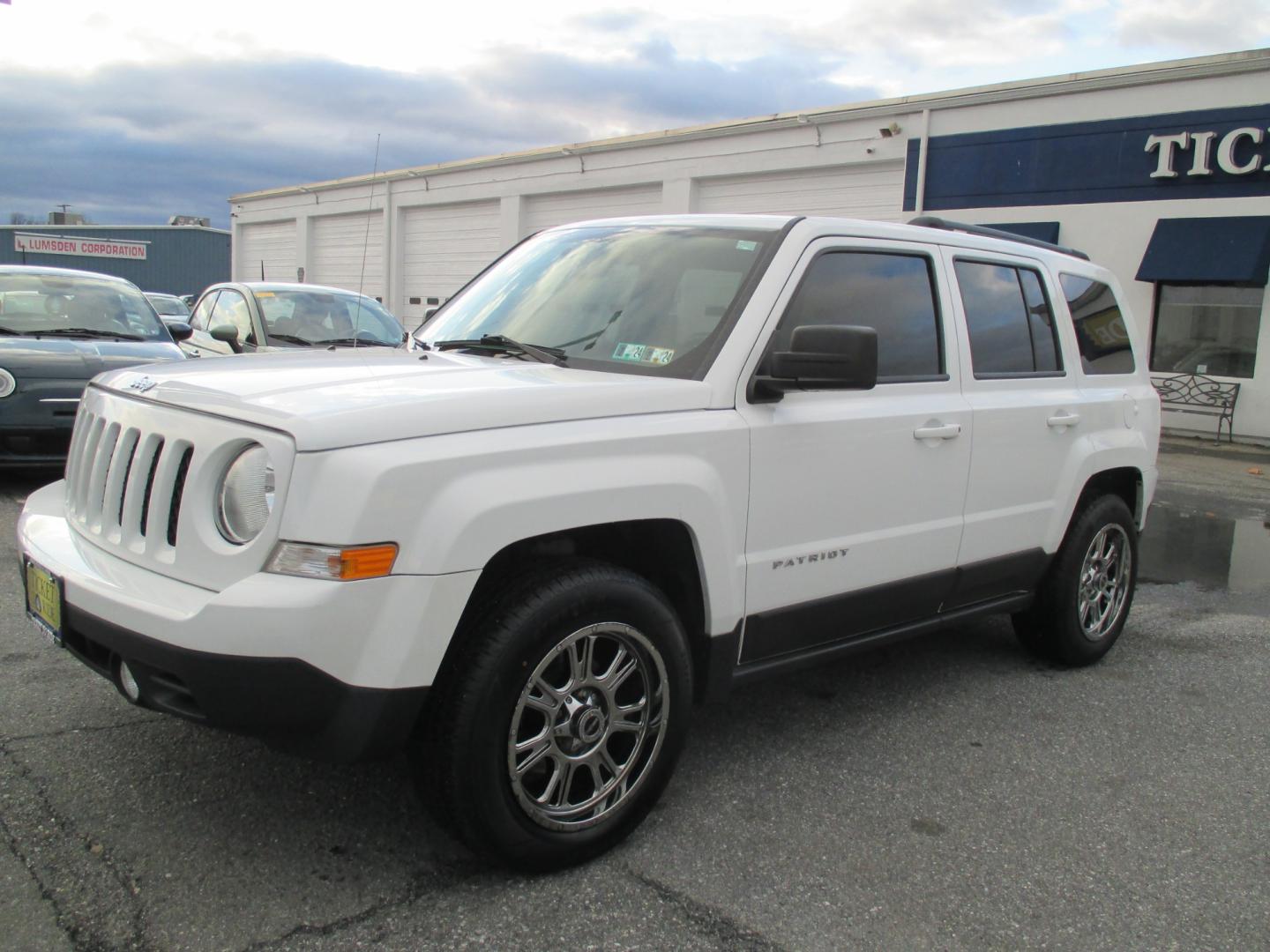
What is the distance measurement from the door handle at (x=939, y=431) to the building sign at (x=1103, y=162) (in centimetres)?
1395

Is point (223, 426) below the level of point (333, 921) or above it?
above

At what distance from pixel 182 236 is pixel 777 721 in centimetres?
6655

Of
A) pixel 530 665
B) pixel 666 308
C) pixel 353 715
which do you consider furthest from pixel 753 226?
pixel 353 715

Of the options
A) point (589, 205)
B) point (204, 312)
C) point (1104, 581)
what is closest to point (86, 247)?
point (589, 205)

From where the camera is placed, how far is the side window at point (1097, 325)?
4.80 metres

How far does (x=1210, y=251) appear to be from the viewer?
49.6 ft

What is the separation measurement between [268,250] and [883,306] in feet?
113

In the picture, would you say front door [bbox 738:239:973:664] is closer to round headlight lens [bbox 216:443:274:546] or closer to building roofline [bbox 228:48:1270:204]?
round headlight lens [bbox 216:443:274:546]

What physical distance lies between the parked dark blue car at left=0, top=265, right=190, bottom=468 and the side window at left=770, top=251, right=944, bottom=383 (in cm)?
541

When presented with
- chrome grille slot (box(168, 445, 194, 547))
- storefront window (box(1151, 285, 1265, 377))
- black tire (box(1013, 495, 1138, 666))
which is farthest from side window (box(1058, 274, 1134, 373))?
storefront window (box(1151, 285, 1265, 377))

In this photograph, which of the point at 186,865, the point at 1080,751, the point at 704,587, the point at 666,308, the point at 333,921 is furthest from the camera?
the point at 1080,751

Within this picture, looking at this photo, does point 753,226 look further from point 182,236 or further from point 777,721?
point 182,236

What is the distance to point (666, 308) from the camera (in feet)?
11.4

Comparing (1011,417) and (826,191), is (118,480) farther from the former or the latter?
(826,191)
